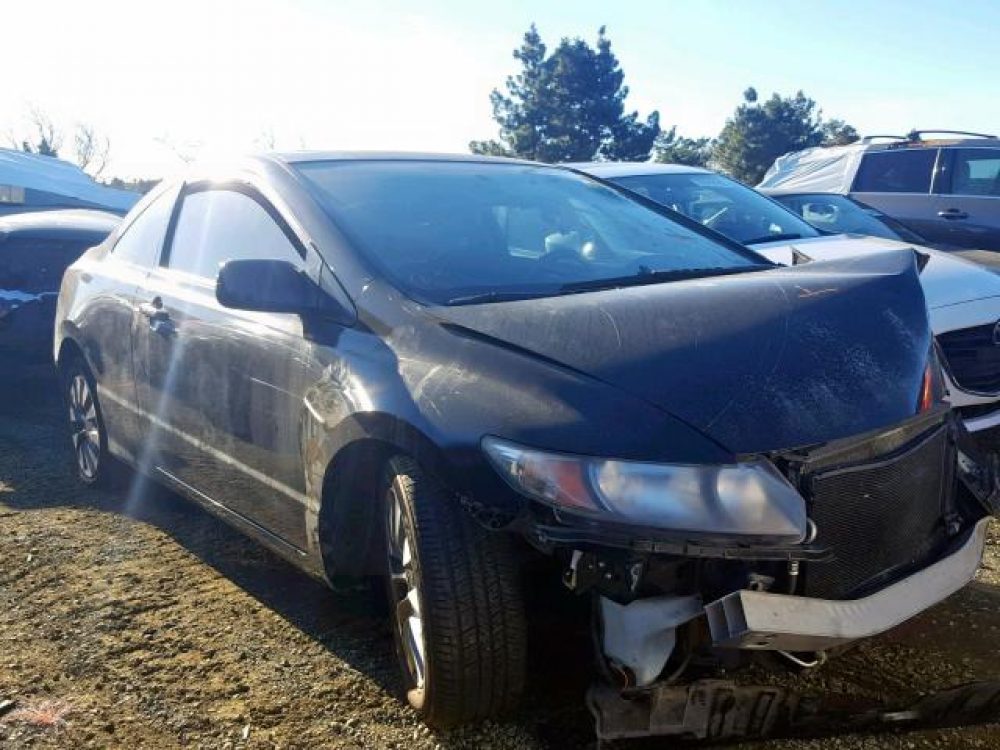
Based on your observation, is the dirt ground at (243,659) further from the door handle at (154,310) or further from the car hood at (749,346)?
the door handle at (154,310)

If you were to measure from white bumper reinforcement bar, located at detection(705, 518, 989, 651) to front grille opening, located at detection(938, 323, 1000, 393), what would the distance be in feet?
8.23

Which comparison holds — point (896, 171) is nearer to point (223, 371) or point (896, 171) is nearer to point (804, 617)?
point (223, 371)

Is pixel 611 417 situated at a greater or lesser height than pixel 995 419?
greater

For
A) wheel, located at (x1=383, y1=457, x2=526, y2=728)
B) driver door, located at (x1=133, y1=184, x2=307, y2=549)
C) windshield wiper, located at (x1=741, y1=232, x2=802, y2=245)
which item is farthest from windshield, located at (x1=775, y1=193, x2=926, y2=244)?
wheel, located at (x1=383, y1=457, x2=526, y2=728)

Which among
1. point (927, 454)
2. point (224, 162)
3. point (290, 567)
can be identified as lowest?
point (290, 567)

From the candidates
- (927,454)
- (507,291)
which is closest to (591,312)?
(507,291)

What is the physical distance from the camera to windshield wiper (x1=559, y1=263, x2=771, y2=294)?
3.11 metres

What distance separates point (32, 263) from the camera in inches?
287

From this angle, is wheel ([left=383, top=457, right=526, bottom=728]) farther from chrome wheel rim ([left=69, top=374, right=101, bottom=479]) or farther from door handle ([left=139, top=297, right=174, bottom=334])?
chrome wheel rim ([left=69, top=374, right=101, bottom=479])

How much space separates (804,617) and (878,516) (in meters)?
0.37

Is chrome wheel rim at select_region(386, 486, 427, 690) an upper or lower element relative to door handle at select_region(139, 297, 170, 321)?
lower

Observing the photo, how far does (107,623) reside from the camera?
352cm

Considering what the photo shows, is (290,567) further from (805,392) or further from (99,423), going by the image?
(805,392)

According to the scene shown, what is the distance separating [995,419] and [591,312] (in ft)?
9.61
